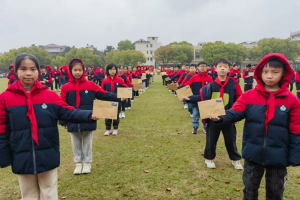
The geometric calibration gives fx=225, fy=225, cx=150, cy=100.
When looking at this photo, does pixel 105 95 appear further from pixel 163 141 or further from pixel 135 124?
pixel 135 124

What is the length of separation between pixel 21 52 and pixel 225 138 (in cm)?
7470

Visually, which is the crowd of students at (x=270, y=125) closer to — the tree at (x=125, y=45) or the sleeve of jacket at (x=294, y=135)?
the sleeve of jacket at (x=294, y=135)

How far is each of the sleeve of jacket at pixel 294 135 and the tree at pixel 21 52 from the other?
7235 centimetres

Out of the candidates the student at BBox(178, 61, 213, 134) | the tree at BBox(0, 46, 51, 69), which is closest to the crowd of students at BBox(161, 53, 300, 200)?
the student at BBox(178, 61, 213, 134)

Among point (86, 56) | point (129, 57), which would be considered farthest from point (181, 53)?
point (86, 56)

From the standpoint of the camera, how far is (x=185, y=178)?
4.23 m

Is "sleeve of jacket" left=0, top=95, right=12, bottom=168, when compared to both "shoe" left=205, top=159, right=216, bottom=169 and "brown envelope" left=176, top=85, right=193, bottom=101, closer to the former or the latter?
"brown envelope" left=176, top=85, right=193, bottom=101

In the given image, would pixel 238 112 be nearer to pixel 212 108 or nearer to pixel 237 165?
pixel 212 108

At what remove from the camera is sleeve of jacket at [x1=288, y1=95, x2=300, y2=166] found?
2443 mm

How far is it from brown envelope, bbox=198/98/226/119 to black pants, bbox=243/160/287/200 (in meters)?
0.72

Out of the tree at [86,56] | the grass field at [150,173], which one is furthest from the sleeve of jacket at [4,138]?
the tree at [86,56]

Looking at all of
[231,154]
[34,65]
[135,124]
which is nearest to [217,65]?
[231,154]

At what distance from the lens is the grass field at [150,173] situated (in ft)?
12.2

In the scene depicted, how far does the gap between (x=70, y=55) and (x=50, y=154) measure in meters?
72.4
